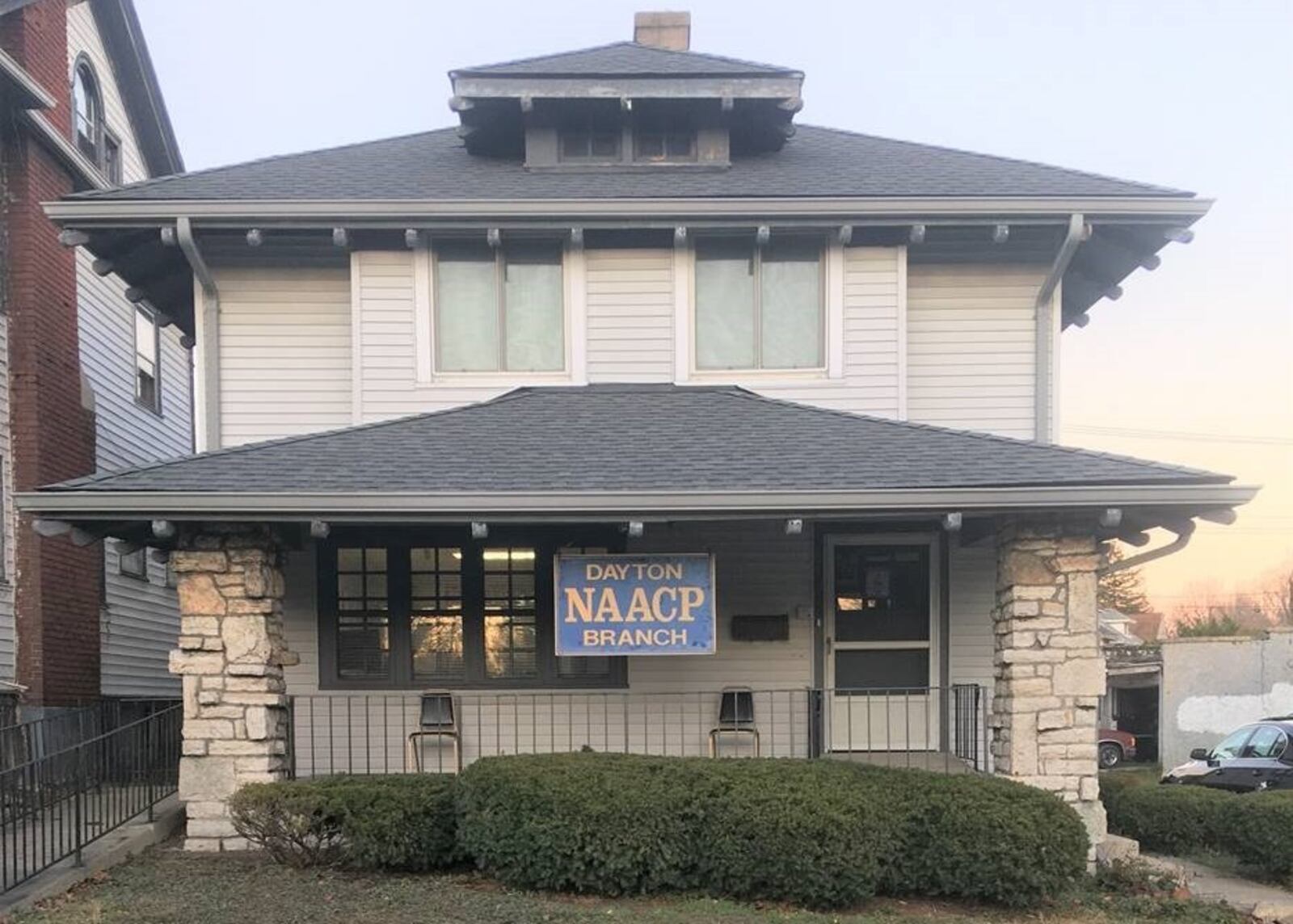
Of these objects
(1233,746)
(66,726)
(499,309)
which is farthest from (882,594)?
(1233,746)

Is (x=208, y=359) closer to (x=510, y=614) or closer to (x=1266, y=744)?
(x=510, y=614)

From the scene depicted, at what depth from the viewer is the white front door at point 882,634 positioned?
936 centimetres

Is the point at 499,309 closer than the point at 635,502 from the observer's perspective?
No

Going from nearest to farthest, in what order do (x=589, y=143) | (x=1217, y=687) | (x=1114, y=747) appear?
(x=589, y=143)
(x=1217, y=687)
(x=1114, y=747)

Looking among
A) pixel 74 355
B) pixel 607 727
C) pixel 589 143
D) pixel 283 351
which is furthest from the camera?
pixel 74 355

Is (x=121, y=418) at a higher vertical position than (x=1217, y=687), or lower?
higher

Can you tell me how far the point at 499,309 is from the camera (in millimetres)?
9719

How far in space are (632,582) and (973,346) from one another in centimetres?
436

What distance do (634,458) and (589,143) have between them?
4528 mm

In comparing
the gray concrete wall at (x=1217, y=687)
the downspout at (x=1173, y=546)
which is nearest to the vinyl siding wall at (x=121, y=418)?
the downspout at (x=1173, y=546)

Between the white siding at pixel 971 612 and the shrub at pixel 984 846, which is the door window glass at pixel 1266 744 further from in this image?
the shrub at pixel 984 846

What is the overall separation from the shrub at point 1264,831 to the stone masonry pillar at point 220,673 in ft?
25.6

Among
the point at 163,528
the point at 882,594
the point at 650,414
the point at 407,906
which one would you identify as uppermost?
the point at 650,414

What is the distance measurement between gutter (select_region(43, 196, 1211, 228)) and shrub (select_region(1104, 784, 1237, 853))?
5302 millimetres
